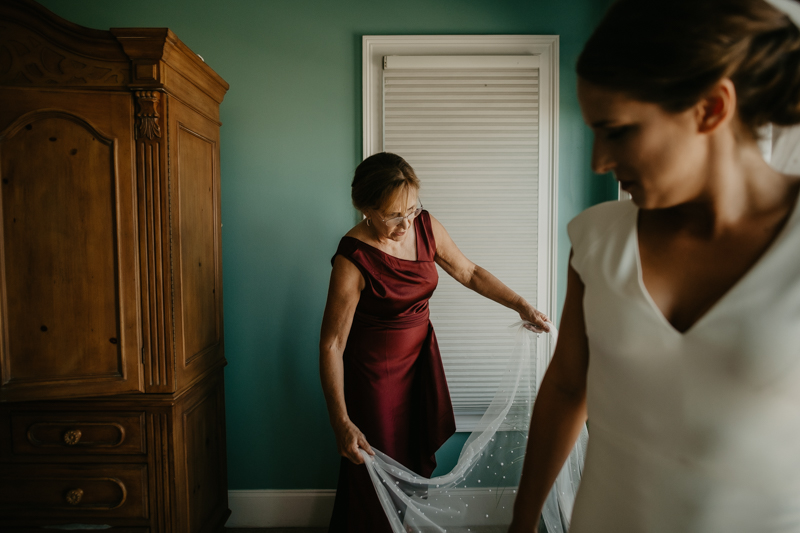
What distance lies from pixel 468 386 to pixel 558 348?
1.68 m

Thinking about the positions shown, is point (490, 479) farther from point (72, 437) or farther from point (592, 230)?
point (72, 437)

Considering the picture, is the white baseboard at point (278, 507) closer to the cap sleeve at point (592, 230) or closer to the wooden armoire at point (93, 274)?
the wooden armoire at point (93, 274)

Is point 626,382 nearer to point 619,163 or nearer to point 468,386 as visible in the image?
point 619,163

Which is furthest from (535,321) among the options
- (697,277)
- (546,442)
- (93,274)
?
(93,274)

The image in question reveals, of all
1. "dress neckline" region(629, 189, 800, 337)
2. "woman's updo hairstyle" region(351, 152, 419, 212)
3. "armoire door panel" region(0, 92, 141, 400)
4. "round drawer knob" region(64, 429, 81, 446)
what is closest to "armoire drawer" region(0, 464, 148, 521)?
"round drawer knob" region(64, 429, 81, 446)

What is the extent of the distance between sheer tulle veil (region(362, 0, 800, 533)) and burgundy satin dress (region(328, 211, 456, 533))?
0.27 meters

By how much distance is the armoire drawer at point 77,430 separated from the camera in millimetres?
1716

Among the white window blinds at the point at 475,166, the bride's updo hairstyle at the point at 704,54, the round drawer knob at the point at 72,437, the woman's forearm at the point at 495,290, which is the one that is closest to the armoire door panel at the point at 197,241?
the round drawer knob at the point at 72,437

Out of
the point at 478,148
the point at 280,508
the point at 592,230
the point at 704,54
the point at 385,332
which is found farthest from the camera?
the point at 280,508

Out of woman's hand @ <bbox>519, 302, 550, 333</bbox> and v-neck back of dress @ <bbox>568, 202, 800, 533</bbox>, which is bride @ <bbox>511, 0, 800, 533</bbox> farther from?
woman's hand @ <bbox>519, 302, 550, 333</bbox>

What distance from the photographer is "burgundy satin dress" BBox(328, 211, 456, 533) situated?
179cm

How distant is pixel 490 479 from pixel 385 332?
2.20ft

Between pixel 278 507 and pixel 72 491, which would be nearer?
pixel 72 491

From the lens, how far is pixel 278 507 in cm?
243
